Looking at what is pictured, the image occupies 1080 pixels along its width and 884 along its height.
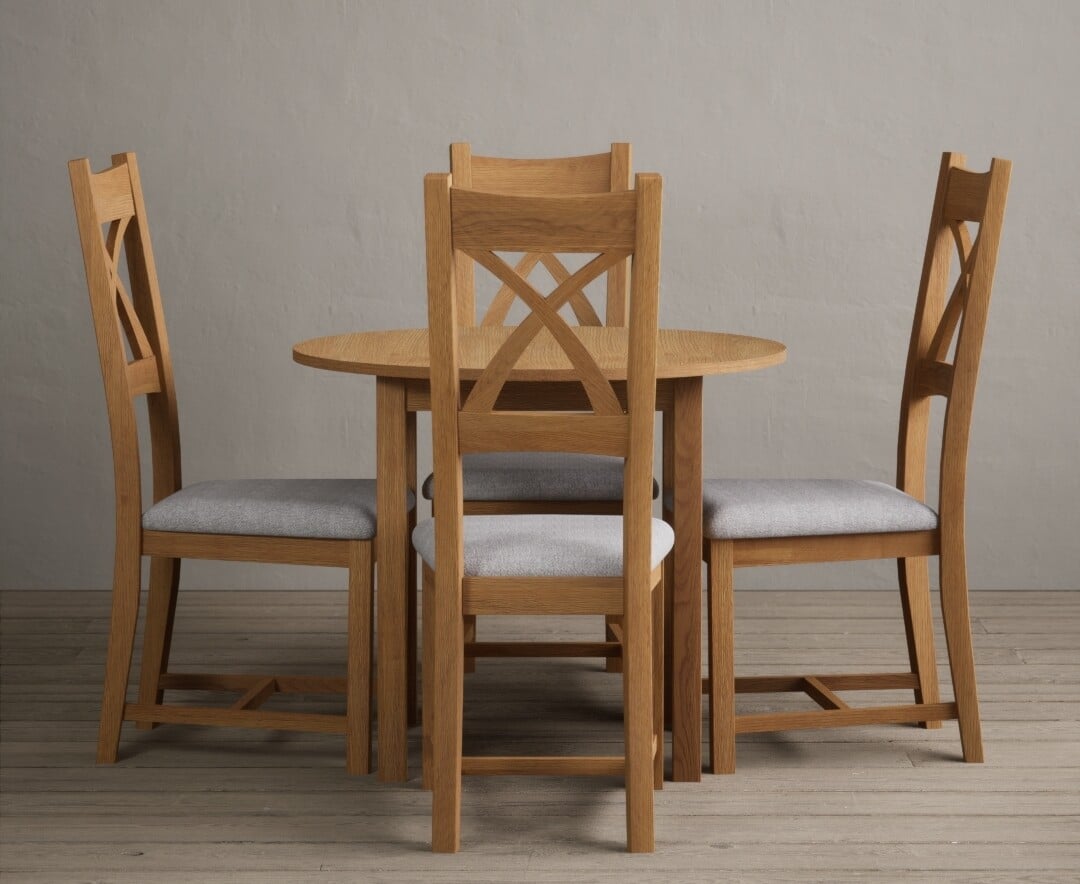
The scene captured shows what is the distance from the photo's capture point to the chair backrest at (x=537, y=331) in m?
2.13

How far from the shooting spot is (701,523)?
2.59 meters

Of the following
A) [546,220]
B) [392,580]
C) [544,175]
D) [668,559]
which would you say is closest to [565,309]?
[544,175]

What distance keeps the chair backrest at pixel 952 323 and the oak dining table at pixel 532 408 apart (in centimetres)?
34

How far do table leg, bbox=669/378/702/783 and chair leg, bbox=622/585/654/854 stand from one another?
1.02 feet

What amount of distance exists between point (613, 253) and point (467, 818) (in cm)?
100

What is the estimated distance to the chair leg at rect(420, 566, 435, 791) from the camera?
8.17ft

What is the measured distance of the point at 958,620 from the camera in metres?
2.66

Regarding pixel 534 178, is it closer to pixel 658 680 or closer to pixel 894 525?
pixel 894 525

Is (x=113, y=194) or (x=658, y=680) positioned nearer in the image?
(x=658, y=680)

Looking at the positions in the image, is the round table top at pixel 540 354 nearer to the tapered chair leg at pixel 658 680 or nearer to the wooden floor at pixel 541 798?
the tapered chair leg at pixel 658 680

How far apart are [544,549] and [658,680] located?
365mm

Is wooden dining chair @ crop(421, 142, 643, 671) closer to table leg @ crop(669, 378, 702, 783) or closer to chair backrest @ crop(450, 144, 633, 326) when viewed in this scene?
chair backrest @ crop(450, 144, 633, 326)

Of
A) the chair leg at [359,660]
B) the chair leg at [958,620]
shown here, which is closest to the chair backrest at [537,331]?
the chair leg at [359,660]

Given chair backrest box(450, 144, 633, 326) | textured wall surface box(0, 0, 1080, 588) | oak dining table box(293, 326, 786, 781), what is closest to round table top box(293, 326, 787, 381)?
oak dining table box(293, 326, 786, 781)
